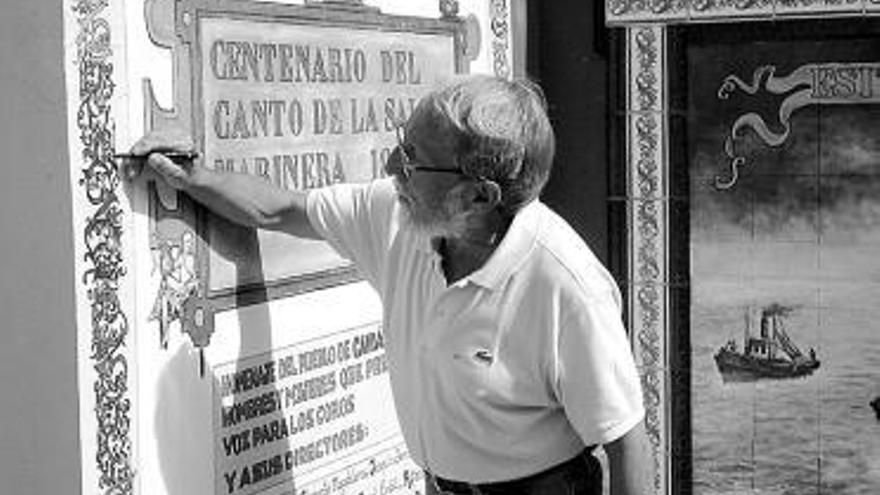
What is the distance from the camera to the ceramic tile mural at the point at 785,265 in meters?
4.66

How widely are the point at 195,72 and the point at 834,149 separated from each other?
230cm

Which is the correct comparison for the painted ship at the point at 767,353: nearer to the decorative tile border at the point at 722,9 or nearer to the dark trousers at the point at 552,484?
the decorative tile border at the point at 722,9

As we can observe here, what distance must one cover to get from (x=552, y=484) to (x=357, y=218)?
0.68m

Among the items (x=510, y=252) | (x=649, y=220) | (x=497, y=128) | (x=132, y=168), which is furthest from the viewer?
(x=649, y=220)

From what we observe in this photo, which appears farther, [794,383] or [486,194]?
[794,383]

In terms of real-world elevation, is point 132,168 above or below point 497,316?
above

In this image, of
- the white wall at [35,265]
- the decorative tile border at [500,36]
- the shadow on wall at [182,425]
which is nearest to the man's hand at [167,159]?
the white wall at [35,265]

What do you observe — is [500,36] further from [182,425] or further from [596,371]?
[596,371]

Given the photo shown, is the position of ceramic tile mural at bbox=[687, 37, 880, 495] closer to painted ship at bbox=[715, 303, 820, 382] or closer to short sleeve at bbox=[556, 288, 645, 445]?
painted ship at bbox=[715, 303, 820, 382]

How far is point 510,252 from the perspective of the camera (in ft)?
9.17

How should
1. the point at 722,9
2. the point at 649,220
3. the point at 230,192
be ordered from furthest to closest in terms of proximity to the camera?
the point at 649,220 < the point at 722,9 < the point at 230,192

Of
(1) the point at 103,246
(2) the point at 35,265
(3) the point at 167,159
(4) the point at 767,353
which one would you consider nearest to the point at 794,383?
(4) the point at 767,353

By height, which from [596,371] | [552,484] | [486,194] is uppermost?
[486,194]

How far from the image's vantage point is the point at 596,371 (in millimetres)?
2699
